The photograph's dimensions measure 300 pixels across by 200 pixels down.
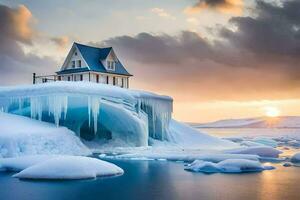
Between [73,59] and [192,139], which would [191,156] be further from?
[73,59]

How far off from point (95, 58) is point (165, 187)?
122 feet

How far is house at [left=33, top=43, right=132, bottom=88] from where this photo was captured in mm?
54125

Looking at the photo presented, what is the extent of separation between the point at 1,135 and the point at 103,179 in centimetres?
1186

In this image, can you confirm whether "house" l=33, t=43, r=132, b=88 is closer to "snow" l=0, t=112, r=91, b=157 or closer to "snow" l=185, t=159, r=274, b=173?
"snow" l=0, t=112, r=91, b=157

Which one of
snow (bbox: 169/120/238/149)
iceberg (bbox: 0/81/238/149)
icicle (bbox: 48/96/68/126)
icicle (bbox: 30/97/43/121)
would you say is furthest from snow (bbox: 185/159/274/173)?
snow (bbox: 169/120/238/149)

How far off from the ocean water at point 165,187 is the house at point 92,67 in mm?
29573

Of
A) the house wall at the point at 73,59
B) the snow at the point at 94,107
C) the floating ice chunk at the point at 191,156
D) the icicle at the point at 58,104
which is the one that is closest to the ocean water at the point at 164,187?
the floating ice chunk at the point at 191,156

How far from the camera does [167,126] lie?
47.8 metres

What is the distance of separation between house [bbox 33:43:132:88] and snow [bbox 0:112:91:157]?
16943 mm

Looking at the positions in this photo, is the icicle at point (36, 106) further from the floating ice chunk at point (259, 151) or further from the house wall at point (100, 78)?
the floating ice chunk at point (259, 151)

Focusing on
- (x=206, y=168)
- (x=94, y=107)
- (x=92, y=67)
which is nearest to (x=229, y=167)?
(x=206, y=168)

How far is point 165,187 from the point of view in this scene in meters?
20.6

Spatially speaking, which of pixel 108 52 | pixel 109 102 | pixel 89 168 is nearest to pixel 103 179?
pixel 89 168

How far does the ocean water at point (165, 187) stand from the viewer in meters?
18.2
